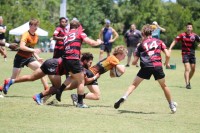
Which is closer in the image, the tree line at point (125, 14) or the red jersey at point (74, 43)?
the red jersey at point (74, 43)

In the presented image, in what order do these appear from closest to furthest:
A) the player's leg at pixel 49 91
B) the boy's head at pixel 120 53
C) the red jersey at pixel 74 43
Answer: the red jersey at pixel 74 43 → the player's leg at pixel 49 91 → the boy's head at pixel 120 53

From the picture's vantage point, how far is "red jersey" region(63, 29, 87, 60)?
11.2 meters

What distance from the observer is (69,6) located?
96000mm

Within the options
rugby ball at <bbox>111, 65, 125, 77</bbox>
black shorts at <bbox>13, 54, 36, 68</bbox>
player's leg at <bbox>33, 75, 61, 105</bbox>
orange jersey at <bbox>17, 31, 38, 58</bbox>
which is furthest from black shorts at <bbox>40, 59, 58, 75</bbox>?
black shorts at <bbox>13, 54, 36, 68</bbox>

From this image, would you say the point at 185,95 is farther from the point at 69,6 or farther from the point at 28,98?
the point at 69,6

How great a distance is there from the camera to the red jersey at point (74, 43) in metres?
11.2

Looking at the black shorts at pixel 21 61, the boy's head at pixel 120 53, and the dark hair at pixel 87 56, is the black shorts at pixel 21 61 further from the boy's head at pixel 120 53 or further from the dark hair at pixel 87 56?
the boy's head at pixel 120 53

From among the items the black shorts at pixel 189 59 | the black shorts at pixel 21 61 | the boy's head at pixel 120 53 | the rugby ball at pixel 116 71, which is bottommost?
the black shorts at pixel 189 59

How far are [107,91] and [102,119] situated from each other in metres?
5.45

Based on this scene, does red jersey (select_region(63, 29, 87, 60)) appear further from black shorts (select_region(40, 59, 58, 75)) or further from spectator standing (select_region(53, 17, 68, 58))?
spectator standing (select_region(53, 17, 68, 58))

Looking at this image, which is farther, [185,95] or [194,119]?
[185,95]

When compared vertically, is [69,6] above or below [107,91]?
below

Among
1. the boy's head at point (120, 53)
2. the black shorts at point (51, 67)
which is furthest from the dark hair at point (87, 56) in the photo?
the black shorts at point (51, 67)

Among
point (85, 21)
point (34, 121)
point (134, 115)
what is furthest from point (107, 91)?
point (85, 21)
